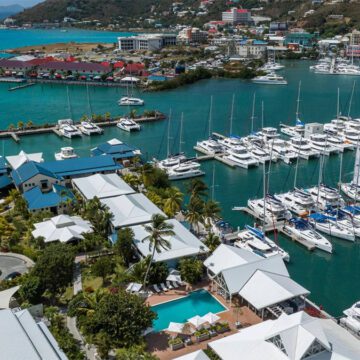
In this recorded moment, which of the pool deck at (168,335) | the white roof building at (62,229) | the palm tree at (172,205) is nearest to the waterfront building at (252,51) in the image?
the palm tree at (172,205)

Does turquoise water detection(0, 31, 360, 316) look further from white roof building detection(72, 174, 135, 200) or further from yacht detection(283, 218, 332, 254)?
white roof building detection(72, 174, 135, 200)

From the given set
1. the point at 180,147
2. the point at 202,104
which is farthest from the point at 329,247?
the point at 202,104

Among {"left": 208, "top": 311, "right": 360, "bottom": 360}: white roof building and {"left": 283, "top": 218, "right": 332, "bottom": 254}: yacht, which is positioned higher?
{"left": 208, "top": 311, "right": 360, "bottom": 360}: white roof building

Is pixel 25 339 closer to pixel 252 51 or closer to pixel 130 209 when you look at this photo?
pixel 130 209

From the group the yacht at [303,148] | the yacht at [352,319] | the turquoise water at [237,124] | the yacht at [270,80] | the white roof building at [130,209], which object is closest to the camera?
the yacht at [352,319]

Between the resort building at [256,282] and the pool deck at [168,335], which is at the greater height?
the resort building at [256,282]

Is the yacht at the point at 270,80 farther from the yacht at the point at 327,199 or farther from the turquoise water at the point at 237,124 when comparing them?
the yacht at the point at 327,199

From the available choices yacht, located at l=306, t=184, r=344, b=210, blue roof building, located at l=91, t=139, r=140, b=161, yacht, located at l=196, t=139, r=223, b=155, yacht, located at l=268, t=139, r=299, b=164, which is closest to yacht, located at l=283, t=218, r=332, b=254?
yacht, located at l=306, t=184, r=344, b=210
